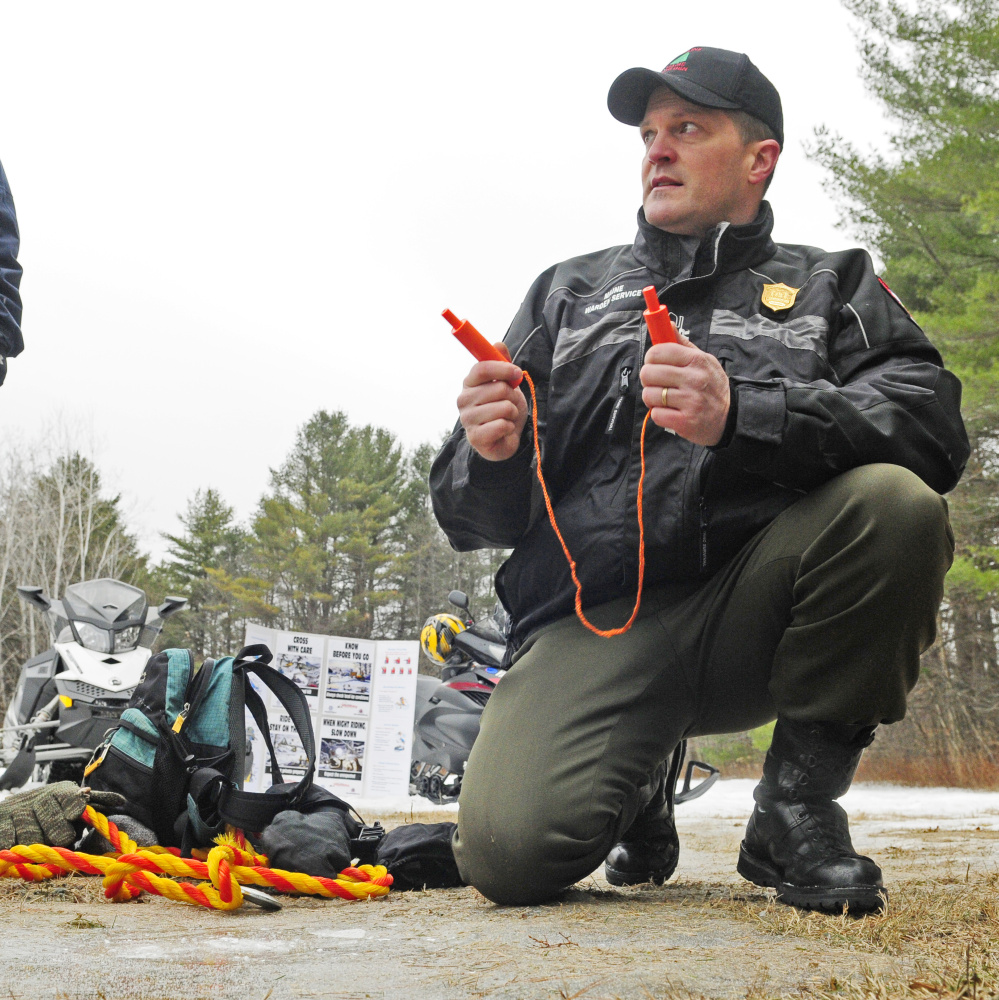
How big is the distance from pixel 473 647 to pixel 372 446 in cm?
2604

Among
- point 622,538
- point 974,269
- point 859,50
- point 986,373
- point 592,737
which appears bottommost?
point 592,737

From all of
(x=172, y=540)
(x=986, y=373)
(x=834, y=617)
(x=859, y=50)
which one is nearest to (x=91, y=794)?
(x=834, y=617)

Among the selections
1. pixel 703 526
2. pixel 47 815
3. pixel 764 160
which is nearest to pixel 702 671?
pixel 703 526

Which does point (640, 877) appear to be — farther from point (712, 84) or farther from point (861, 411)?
point (712, 84)

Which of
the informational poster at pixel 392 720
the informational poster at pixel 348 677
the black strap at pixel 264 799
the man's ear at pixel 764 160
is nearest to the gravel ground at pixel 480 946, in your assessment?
the black strap at pixel 264 799

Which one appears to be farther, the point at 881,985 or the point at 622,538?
the point at 622,538

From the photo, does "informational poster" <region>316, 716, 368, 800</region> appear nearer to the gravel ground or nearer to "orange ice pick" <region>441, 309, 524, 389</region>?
the gravel ground

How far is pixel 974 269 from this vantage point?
983 centimetres

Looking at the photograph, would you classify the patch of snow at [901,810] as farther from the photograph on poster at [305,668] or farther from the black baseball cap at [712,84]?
the photograph on poster at [305,668]

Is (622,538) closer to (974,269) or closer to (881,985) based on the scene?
(881,985)

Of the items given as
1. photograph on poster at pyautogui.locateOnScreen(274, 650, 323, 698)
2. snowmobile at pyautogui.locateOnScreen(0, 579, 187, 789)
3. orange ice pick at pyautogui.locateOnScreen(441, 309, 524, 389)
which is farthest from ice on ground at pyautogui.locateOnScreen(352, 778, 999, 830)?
orange ice pick at pyautogui.locateOnScreen(441, 309, 524, 389)

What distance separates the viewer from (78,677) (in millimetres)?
5449

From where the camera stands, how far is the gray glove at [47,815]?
211cm

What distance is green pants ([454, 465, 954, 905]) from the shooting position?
5.43 feet
